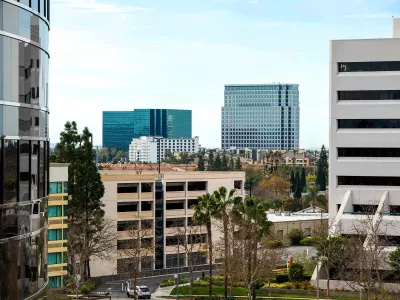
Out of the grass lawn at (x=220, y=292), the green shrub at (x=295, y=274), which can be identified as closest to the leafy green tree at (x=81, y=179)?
the grass lawn at (x=220, y=292)

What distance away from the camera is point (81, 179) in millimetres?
72250

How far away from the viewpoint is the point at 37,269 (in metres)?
21.8

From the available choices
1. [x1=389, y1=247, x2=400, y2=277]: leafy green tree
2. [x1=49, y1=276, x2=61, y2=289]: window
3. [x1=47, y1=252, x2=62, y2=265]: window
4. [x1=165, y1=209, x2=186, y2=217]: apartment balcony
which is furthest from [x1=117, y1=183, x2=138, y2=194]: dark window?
[x1=389, y1=247, x2=400, y2=277]: leafy green tree

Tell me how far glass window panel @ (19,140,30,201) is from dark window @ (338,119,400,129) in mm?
57881

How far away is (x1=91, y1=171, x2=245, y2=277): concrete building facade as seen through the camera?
79.4 metres

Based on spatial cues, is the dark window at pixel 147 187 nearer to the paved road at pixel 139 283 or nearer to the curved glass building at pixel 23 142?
the paved road at pixel 139 283

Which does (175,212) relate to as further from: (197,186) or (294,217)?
(294,217)

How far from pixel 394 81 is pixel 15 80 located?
58.9m

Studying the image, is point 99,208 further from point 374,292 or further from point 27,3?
point 27,3

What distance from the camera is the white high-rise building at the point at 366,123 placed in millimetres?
73938

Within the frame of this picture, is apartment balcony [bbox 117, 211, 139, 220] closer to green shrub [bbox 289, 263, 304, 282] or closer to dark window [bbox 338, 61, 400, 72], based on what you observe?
green shrub [bbox 289, 263, 304, 282]

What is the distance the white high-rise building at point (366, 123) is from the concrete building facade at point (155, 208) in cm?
1568

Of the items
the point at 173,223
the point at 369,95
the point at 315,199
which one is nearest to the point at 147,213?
the point at 173,223

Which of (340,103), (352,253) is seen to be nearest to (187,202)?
(340,103)
